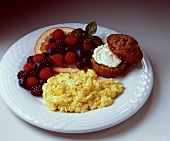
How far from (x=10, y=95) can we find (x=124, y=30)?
0.81m

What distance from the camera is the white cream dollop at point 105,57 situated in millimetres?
1954

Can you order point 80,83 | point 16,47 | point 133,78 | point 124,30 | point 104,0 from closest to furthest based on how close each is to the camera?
1. point 80,83
2. point 133,78
3. point 16,47
4. point 124,30
5. point 104,0

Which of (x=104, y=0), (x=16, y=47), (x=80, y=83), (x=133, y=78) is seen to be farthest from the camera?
(x=104, y=0)

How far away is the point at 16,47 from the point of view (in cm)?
212

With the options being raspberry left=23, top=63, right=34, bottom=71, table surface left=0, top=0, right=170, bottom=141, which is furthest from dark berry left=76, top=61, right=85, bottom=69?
table surface left=0, top=0, right=170, bottom=141

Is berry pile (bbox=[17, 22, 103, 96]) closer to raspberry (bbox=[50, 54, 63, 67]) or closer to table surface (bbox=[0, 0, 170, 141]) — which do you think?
raspberry (bbox=[50, 54, 63, 67])

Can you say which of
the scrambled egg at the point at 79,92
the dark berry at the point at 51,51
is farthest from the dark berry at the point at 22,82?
the dark berry at the point at 51,51

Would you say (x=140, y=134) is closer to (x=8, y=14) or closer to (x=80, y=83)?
(x=80, y=83)

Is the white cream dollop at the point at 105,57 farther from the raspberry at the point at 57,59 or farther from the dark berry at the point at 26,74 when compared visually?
the dark berry at the point at 26,74

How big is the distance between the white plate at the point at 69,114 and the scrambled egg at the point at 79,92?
0.03 metres

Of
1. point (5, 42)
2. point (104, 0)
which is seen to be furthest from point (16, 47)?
point (104, 0)

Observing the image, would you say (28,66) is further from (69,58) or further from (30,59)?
(69,58)

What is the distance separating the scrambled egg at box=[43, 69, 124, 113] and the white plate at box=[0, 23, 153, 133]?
0.03m

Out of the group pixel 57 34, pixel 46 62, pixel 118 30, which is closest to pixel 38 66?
pixel 46 62
